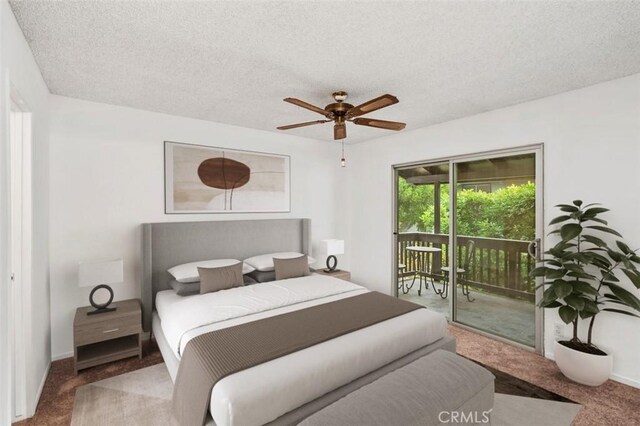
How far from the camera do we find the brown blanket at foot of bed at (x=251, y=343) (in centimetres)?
179

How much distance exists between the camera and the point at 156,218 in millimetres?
3518

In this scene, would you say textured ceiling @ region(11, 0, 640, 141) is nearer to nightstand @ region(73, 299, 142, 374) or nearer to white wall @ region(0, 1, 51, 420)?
white wall @ region(0, 1, 51, 420)

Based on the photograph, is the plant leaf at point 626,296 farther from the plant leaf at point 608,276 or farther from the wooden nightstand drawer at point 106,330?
the wooden nightstand drawer at point 106,330

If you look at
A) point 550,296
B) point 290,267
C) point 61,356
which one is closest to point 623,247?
point 550,296

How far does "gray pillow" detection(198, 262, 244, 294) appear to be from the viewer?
10.3ft

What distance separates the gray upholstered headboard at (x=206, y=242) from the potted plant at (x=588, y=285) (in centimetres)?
291

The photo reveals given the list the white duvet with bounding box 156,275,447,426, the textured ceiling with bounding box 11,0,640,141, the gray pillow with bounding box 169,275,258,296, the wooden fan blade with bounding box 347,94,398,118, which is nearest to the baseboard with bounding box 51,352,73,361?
the white duvet with bounding box 156,275,447,426

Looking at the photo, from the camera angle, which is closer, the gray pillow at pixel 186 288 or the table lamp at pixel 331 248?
the gray pillow at pixel 186 288

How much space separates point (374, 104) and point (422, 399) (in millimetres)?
1923

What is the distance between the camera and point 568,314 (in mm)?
2566

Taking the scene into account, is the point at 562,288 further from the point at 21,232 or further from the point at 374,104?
the point at 21,232

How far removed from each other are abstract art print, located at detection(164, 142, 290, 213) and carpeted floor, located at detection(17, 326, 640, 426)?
5.52 feet

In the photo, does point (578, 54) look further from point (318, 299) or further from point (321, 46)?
point (318, 299)

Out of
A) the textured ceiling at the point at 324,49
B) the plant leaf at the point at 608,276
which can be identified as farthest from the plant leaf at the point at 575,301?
the textured ceiling at the point at 324,49
